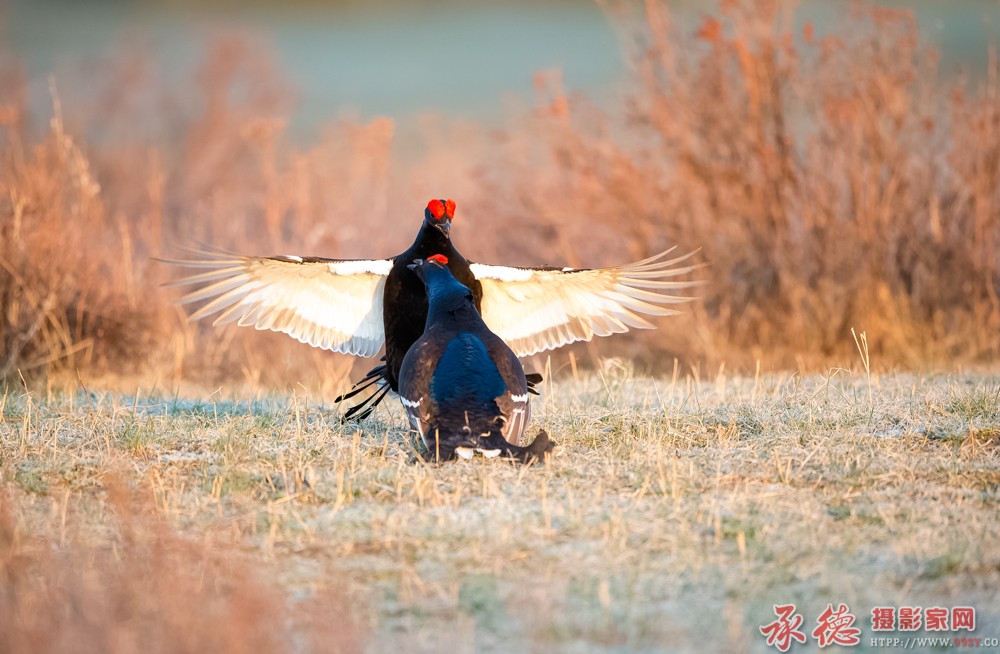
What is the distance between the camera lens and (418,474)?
154 inches

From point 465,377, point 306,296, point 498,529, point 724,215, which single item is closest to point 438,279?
point 465,377

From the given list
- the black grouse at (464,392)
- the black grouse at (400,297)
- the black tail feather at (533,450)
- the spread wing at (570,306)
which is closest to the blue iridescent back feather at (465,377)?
the black grouse at (464,392)

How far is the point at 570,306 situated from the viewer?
5.82 metres

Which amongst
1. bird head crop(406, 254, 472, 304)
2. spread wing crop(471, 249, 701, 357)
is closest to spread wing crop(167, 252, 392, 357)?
bird head crop(406, 254, 472, 304)

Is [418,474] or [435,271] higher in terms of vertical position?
[435,271]

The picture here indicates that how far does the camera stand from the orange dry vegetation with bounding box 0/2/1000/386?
774 centimetres

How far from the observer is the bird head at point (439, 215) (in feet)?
17.5

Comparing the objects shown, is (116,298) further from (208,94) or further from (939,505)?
(208,94)

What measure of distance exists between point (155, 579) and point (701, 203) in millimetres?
7007

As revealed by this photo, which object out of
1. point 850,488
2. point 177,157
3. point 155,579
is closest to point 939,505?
point 850,488

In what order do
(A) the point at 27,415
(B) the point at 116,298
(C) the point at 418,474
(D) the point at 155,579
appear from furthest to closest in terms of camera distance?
(B) the point at 116,298 < (A) the point at 27,415 < (C) the point at 418,474 < (D) the point at 155,579

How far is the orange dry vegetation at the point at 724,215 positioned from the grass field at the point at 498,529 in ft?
9.66

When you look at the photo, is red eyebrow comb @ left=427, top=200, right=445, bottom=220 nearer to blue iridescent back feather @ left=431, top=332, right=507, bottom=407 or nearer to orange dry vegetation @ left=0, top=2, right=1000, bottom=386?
blue iridescent back feather @ left=431, top=332, right=507, bottom=407

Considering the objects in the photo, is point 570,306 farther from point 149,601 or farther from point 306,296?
point 149,601
